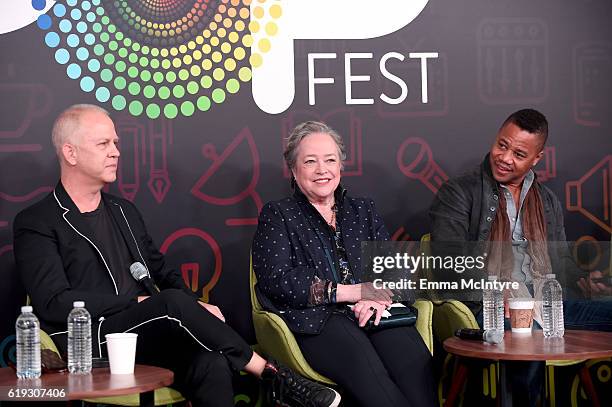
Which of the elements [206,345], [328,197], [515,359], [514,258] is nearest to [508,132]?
[514,258]

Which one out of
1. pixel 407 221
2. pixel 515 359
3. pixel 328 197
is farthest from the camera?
pixel 407 221

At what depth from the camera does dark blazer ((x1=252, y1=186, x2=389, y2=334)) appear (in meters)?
4.37

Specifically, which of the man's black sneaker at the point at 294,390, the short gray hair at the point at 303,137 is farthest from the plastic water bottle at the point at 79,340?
the short gray hair at the point at 303,137

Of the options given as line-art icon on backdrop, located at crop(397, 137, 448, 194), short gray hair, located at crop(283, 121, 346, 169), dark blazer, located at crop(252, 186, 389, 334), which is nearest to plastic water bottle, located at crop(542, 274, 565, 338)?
dark blazer, located at crop(252, 186, 389, 334)

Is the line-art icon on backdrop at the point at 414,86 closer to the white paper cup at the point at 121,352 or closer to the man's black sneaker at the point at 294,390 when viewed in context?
the man's black sneaker at the point at 294,390

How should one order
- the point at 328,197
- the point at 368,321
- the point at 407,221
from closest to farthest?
1. the point at 368,321
2. the point at 328,197
3. the point at 407,221

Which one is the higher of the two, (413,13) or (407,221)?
→ (413,13)

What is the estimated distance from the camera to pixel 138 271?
4309 millimetres

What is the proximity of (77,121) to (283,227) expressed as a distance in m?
1.03

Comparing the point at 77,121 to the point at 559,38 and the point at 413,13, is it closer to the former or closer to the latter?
the point at 413,13

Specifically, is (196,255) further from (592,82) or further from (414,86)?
(592,82)

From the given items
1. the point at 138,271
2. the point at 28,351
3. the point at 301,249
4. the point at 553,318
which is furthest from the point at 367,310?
the point at 28,351

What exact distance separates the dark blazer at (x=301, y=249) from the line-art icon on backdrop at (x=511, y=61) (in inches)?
46.9

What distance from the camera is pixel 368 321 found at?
4.34m
